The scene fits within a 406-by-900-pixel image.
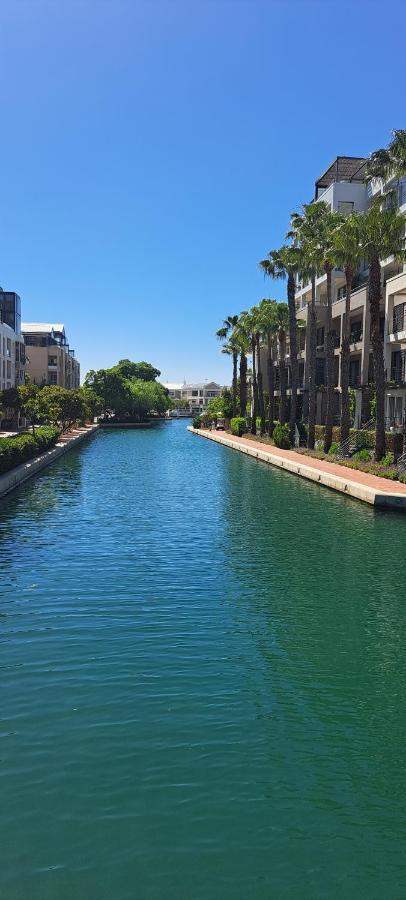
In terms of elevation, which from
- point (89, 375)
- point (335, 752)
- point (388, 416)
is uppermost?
point (89, 375)

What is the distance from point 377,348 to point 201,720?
91.0 ft

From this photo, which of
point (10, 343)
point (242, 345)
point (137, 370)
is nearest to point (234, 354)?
point (242, 345)

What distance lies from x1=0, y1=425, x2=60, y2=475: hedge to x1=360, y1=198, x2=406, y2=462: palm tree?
1690 cm

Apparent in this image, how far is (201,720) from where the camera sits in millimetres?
8234

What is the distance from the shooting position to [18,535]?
19422mm

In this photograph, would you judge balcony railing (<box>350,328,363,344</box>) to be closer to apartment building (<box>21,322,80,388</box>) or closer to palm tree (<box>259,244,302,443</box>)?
palm tree (<box>259,244,302,443</box>)

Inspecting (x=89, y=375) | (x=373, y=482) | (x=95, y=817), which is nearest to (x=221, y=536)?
(x=373, y=482)

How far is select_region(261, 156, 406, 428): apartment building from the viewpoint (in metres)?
42.4

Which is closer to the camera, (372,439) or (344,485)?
(344,485)

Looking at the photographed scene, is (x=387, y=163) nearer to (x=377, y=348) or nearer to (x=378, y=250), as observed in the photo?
(x=378, y=250)

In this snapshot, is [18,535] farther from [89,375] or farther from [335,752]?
[89,375]

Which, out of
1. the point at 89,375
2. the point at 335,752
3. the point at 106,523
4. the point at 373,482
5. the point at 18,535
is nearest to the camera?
the point at 335,752

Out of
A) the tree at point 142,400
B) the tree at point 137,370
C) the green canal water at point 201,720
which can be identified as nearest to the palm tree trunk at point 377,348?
the green canal water at point 201,720

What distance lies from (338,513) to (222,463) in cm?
2065
